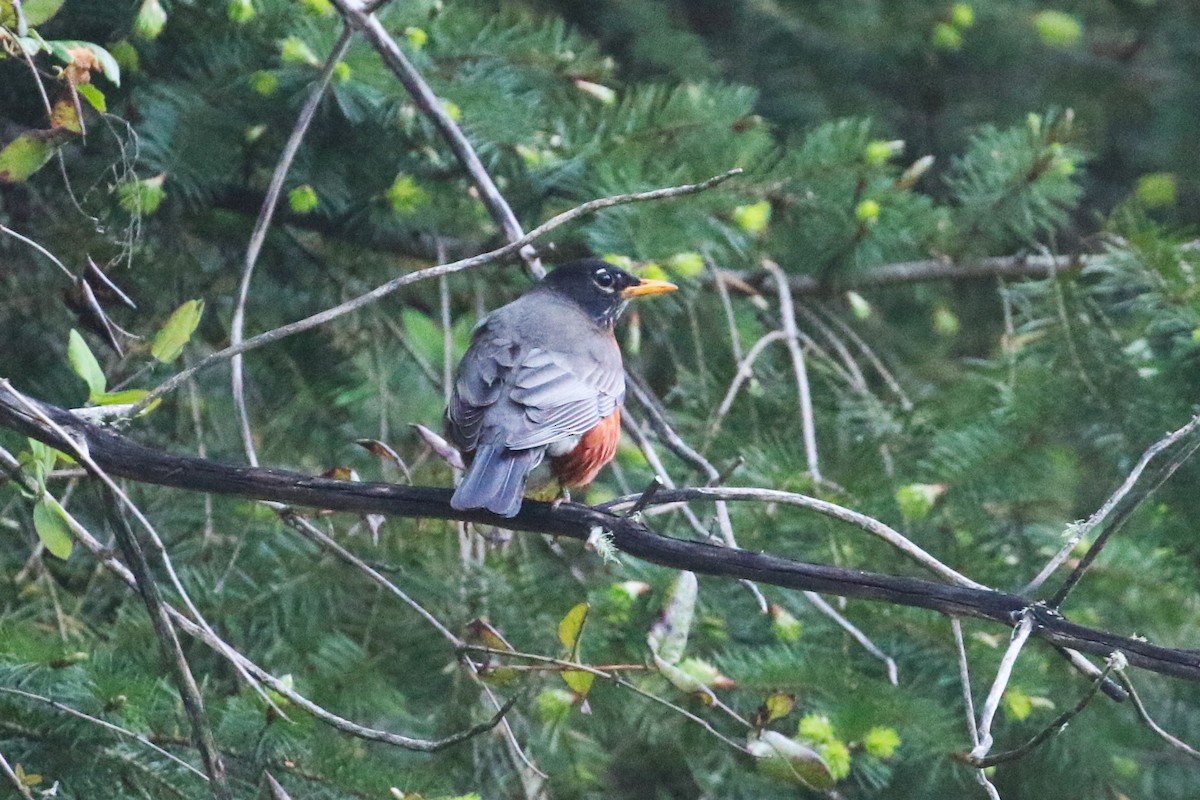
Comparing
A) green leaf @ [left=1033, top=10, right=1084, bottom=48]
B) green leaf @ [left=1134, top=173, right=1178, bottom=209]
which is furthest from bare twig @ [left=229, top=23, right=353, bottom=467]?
green leaf @ [left=1033, top=10, right=1084, bottom=48]

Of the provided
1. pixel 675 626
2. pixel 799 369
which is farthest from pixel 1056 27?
pixel 675 626

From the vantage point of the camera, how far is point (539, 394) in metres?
2.81

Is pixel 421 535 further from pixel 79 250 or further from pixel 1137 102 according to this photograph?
pixel 1137 102

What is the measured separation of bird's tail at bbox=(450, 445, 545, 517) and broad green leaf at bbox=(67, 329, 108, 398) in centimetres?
53

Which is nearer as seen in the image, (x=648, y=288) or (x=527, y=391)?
(x=527, y=391)

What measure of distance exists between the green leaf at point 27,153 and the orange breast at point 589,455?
1.17 meters

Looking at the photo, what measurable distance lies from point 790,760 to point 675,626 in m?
0.28

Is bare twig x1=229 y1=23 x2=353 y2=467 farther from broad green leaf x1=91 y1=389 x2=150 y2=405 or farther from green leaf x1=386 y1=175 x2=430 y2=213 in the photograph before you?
green leaf x1=386 y1=175 x2=430 y2=213

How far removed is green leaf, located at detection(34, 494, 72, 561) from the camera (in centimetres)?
184

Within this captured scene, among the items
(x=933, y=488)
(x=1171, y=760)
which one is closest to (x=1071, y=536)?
(x=933, y=488)

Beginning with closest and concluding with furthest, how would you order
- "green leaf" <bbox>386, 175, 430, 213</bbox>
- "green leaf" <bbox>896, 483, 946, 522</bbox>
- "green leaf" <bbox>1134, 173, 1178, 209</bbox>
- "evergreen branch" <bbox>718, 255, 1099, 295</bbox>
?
1. "green leaf" <bbox>896, 483, 946, 522</bbox>
2. "green leaf" <bbox>386, 175, 430, 213</bbox>
3. "evergreen branch" <bbox>718, 255, 1099, 295</bbox>
4. "green leaf" <bbox>1134, 173, 1178, 209</bbox>

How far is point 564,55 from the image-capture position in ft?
10.5

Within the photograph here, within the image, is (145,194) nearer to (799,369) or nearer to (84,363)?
(84,363)

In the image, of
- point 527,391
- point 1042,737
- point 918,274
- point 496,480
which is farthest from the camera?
point 918,274
